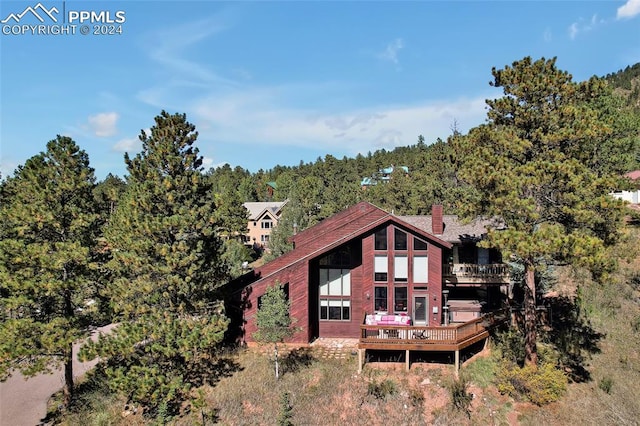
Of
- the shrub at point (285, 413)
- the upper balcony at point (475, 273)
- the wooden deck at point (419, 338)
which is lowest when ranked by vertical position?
the shrub at point (285, 413)

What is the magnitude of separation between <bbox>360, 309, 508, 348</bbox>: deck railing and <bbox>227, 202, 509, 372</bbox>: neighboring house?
151 cm

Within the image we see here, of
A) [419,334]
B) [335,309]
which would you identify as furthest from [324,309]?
[419,334]

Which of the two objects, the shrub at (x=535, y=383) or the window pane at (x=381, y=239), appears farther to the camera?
the window pane at (x=381, y=239)

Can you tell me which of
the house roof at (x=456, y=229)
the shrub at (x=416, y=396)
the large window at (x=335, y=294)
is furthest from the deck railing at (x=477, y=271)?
the shrub at (x=416, y=396)

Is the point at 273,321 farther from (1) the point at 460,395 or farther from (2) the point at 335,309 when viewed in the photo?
(1) the point at 460,395

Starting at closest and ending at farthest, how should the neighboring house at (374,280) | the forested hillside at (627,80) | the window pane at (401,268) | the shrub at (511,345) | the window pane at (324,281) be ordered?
the shrub at (511,345) → the neighboring house at (374,280) → the window pane at (401,268) → the window pane at (324,281) → the forested hillside at (627,80)

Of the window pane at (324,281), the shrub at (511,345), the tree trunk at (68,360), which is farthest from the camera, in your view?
the window pane at (324,281)

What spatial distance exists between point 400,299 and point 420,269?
2.05m

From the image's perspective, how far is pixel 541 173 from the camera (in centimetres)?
1617

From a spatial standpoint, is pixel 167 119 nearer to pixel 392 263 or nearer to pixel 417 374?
pixel 392 263

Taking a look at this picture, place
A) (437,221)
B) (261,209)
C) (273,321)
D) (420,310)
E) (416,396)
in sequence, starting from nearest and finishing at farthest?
1. (416,396)
2. (273,321)
3. (420,310)
4. (437,221)
5. (261,209)

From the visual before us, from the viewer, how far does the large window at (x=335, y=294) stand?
23.6 m

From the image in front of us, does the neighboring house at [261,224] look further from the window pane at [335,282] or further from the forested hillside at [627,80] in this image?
the forested hillside at [627,80]

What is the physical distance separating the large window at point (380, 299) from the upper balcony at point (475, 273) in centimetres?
369
